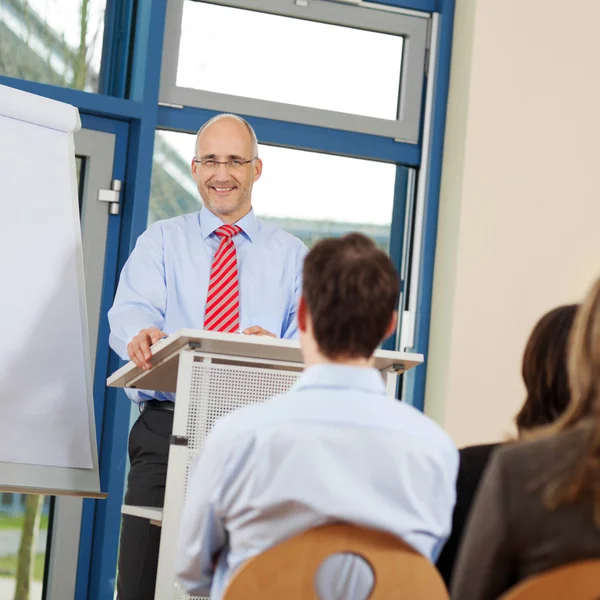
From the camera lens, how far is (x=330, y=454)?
1.52m

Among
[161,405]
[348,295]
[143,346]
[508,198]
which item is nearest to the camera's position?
[348,295]

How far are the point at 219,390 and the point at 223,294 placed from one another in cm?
83

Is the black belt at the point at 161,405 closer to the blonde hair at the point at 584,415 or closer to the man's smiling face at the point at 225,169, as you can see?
the man's smiling face at the point at 225,169

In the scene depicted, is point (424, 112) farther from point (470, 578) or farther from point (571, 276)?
point (470, 578)

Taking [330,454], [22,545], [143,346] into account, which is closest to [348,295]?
[330,454]

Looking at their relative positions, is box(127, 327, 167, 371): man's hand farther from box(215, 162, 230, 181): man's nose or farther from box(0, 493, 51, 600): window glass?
box(0, 493, 51, 600): window glass

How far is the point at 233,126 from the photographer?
3414mm

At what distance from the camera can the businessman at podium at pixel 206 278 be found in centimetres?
300

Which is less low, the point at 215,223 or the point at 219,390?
the point at 215,223

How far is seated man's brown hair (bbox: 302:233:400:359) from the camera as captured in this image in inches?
63.9

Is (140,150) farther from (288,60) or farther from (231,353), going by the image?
(231,353)

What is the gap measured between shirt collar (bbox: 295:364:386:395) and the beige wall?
2.86 metres

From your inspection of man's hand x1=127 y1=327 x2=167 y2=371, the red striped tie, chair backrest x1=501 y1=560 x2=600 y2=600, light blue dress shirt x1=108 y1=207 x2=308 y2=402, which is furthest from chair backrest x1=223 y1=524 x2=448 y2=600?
the red striped tie

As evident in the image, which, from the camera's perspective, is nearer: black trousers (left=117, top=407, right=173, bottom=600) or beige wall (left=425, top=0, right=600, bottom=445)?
black trousers (left=117, top=407, right=173, bottom=600)
